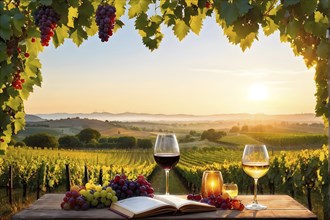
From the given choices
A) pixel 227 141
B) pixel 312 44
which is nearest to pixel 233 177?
pixel 312 44

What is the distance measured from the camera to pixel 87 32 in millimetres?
4355

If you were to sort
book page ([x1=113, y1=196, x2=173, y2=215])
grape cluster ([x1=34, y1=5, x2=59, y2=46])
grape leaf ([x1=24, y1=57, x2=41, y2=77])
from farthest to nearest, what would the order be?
grape leaf ([x1=24, y1=57, x2=41, y2=77]) → grape cluster ([x1=34, y1=5, x2=59, y2=46]) → book page ([x1=113, y1=196, x2=173, y2=215])

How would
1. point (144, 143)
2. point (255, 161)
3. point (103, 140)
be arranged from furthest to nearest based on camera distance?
point (103, 140), point (144, 143), point (255, 161)

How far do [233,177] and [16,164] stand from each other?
732 cm

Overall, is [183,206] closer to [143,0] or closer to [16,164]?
[143,0]

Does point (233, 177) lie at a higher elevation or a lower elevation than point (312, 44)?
lower

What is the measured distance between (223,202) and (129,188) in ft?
1.99

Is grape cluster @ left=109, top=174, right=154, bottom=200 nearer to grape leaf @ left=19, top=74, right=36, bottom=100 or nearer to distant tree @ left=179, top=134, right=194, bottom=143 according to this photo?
grape leaf @ left=19, top=74, right=36, bottom=100

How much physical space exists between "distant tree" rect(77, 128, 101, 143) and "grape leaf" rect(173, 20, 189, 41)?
70.0m

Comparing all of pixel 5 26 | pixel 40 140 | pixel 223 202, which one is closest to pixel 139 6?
pixel 5 26

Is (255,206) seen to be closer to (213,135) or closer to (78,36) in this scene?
(78,36)

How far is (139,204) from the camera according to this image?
118 inches

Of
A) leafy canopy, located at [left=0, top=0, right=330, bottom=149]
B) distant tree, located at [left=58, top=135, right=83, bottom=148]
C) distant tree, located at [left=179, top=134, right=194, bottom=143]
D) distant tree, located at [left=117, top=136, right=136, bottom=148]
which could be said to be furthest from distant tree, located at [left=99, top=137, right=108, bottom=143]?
leafy canopy, located at [left=0, top=0, right=330, bottom=149]

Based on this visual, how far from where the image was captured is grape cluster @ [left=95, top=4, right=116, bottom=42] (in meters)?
3.34
